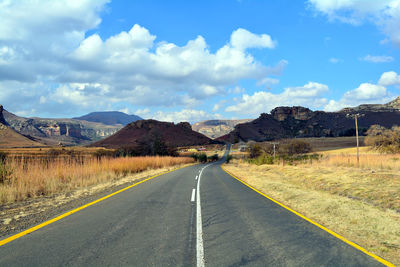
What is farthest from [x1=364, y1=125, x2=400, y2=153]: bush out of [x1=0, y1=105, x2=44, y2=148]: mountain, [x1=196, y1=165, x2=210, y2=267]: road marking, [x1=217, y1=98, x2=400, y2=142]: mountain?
[x1=0, y1=105, x2=44, y2=148]: mountain

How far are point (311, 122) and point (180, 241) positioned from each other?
5948 inches

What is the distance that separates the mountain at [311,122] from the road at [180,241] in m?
114

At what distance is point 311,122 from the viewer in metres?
143

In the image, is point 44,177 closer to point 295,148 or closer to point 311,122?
point 295,148

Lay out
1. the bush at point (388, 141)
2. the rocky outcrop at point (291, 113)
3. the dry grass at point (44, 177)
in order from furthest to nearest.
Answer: the rocky outcrop at point (291, 113)
the bush at point (388, 141)
the dry grass at point (44, 177)

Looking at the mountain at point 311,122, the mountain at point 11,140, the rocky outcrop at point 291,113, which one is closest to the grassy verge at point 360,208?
the mountain at point 11,140

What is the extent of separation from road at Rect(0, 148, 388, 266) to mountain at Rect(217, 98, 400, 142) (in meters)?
114

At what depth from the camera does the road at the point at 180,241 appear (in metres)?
4.04

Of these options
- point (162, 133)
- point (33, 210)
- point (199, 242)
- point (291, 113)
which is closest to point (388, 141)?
point (199, 242)

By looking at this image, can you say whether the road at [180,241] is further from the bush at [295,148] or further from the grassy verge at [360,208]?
the bush at [295,148]

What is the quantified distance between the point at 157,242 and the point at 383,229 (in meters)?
5.08

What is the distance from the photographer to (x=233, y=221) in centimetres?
647

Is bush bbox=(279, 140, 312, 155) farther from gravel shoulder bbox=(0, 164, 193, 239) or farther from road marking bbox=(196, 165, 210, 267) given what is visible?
road marking bbox=(196, 165, 210, 267)

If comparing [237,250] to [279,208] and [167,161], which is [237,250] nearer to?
[279,208]
